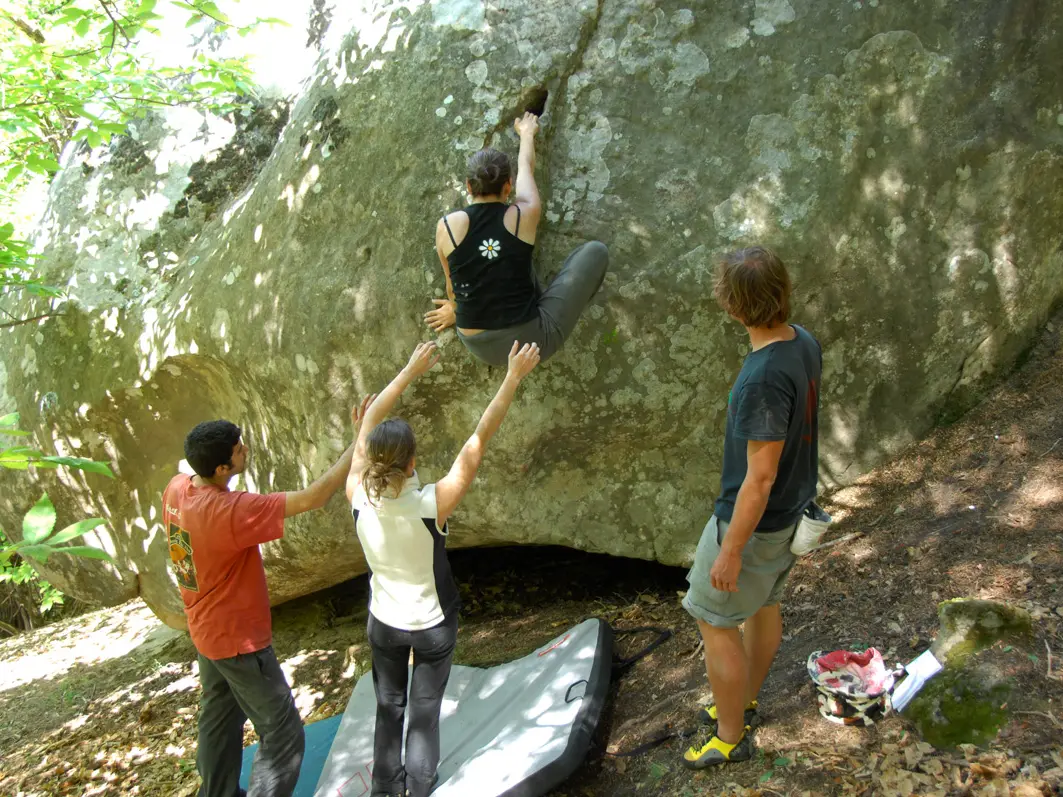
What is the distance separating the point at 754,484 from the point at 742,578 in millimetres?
→ 403

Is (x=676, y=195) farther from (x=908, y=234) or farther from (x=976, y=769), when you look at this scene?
(x=976, y=769)

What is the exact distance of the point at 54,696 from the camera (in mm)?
6129

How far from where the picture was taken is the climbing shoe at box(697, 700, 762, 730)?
10.1 feet

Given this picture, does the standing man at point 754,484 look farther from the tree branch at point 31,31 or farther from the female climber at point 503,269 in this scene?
the tree branch at point 31,31

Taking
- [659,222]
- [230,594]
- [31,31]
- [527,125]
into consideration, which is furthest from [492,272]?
[31,31]

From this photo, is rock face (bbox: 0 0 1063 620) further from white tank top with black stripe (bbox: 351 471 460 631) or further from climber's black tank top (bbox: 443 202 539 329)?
white tank top with black stripe (bbox: 351 471 460 631)

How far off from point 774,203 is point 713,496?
1633 millimetres

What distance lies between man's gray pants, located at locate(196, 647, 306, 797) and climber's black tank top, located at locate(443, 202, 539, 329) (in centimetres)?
184

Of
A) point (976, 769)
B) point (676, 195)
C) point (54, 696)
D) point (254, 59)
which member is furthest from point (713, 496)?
point (54, 696)

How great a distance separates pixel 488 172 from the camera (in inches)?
144

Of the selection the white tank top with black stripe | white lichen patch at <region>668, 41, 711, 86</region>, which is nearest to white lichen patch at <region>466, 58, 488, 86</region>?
white lichen patch at <region>668, 41, 711, 86</region>

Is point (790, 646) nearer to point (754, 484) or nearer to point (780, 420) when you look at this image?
point (754, 484)

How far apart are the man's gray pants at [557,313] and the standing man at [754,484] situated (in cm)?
131

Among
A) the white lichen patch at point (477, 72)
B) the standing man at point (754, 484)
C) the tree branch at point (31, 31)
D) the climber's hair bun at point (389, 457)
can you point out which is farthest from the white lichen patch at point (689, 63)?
the tree branch at point (31, 31)
